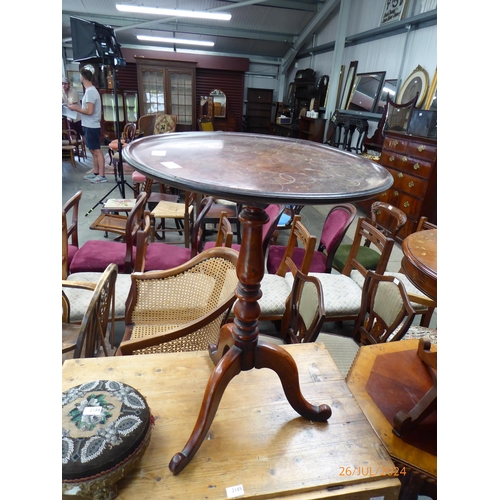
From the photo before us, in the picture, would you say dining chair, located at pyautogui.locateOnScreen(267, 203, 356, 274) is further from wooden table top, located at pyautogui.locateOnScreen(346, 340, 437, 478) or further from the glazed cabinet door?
the glazed cabinet door

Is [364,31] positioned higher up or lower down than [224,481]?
higher up

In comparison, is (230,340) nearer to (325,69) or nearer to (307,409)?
(307,409)

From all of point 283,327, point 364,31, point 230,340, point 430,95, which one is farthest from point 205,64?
point 230,340

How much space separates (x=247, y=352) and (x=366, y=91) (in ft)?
19.5

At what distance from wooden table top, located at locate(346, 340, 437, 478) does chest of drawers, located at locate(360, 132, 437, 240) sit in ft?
8.16

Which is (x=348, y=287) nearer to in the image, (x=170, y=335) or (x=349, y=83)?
(x=170, y=335)

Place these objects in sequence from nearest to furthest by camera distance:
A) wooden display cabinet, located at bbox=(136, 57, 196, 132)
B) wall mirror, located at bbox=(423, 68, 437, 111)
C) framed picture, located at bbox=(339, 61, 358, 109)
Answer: wall mirror, located at bbox=(423, 68, 437, 111)
framed picture, located at bbox=(339, 61, 358, 109)
wooden display cabinet, located at bbox=(136, 57, 196, 132)

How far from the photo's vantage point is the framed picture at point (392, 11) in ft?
15.4

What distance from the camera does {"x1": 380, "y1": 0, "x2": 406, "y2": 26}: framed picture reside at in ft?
15.4

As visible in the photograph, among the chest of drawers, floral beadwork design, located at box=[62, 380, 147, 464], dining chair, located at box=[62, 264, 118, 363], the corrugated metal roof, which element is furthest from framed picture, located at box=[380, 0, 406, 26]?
floral beadwork design, located at box=[62, 380, 147, 464]

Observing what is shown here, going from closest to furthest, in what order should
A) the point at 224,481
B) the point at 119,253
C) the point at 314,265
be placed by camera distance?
1. the point at 224,481
2. the point at 119,253
3. the point at 314,265

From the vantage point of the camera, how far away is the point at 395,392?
1270 mm

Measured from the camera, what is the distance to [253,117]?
958 cm

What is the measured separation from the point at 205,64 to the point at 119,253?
26.4 ft
